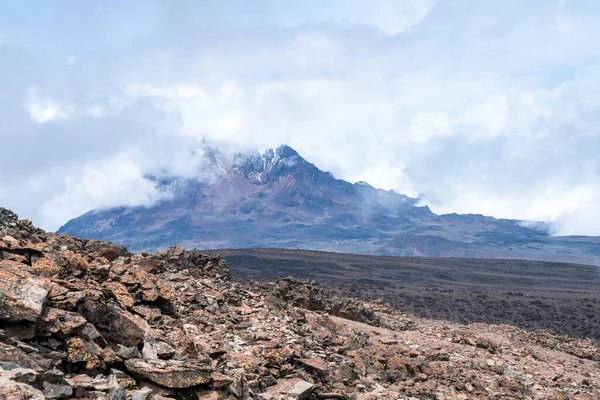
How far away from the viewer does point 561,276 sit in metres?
113

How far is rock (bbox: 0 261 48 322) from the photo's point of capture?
7.38 meters

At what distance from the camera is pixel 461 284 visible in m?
94.4

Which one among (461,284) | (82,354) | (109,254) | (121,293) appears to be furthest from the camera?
(461,284)

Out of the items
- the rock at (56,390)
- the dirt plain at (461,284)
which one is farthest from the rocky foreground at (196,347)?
the dirt plain at (461,284)

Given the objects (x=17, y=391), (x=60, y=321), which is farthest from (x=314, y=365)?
(x=17, y=391)

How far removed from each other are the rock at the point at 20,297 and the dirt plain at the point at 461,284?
Result: 39115mm

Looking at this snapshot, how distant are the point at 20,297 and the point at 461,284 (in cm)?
9473

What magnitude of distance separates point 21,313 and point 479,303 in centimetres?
5465

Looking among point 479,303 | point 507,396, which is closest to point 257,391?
point 507,396

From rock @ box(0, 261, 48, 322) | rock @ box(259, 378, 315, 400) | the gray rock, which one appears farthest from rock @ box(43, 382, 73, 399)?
the gray rock

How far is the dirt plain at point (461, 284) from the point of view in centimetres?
4872

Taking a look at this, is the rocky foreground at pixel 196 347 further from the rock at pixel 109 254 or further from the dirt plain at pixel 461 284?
the dirt plain at pixel 461 284

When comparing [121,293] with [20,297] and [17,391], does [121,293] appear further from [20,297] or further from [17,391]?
[17,391]

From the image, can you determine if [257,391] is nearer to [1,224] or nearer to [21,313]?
[21,313]
